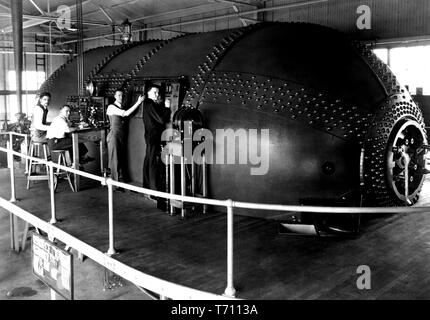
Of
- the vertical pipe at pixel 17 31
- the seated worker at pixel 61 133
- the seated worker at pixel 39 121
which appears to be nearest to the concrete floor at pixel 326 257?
the seated worker at pixel 61 133

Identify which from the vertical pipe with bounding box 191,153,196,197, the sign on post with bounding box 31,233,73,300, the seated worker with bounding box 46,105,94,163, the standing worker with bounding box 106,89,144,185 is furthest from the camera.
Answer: the seated worker with bounding box 46,105,94,163

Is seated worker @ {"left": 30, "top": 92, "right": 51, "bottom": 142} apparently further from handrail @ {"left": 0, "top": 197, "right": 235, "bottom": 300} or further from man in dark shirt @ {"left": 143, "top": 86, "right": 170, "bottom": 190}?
handrail @ {"left": 0, "top": 197, "right": 235, "bottom": 300}

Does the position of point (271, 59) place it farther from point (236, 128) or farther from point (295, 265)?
point (295, 265)

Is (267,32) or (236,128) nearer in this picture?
(236,128)

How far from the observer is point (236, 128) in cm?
584

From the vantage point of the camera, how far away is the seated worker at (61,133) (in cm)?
794

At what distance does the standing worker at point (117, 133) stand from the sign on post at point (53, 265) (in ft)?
8.27

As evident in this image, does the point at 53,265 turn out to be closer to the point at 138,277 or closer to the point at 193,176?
the point at 138,277

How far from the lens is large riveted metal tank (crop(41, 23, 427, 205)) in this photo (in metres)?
5.52

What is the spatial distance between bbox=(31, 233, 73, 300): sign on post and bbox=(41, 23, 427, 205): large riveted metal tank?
7.49 ft

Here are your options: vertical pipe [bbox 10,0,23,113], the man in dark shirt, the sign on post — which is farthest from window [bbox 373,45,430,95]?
the sign on post
